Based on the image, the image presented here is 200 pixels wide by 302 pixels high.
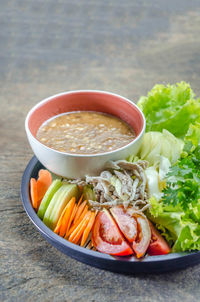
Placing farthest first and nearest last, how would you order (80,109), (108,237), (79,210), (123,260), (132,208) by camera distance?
(80,109), (79,210), (132,208), (108,237), (123,260)

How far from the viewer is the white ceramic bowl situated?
7.40 feet

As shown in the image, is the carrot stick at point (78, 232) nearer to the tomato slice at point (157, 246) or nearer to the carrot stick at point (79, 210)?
the carrot stick at point (79, 210)

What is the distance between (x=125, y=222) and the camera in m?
2.11

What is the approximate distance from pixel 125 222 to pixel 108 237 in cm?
12

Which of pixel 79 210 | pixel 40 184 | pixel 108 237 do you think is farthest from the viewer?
pixel 40 184

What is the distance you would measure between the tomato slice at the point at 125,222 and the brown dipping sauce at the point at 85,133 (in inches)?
15.2

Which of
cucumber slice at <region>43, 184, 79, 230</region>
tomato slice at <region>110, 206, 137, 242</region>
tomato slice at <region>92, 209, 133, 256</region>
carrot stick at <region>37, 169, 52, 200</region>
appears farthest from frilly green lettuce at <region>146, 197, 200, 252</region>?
carrot stick at <region>37, 169, 52, 200</region>

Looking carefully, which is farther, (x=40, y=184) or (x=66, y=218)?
(x=40, y=184)

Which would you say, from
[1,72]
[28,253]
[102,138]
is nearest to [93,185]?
[102,138]

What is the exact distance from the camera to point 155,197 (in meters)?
2.23

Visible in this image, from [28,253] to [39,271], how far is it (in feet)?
0.51

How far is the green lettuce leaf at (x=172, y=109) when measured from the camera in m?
2.73

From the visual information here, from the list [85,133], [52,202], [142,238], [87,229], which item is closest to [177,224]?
[142,238]

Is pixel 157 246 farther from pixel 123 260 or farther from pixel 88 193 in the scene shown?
pixel 88 193
